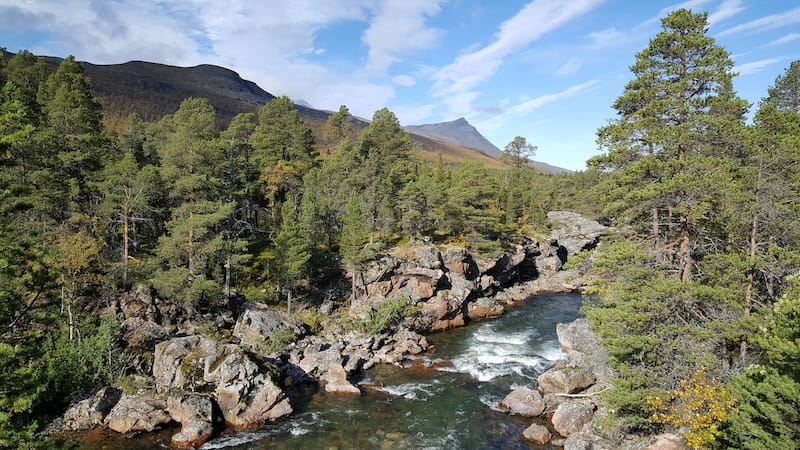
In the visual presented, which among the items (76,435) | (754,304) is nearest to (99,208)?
(76,435)

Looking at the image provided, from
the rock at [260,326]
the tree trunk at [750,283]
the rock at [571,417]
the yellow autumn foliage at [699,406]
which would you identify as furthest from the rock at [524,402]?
the rock at [260,326]

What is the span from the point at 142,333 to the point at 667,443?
37433 mm

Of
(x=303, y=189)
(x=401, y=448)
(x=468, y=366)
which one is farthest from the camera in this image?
(x=303, y=189)

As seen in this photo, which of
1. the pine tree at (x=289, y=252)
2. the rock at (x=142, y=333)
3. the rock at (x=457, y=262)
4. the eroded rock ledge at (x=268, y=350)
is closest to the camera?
the eroded rock ledge at (x=268, y=350)

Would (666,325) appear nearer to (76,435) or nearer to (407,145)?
(76,435)

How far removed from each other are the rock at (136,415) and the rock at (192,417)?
693 millimetres

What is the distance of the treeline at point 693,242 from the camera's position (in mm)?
20000

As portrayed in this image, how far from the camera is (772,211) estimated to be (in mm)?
20438

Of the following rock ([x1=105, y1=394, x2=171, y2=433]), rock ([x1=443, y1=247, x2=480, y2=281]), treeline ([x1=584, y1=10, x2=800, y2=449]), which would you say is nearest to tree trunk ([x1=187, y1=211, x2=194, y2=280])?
rock ([x1=105, y1=394, x2=171, y2=433])

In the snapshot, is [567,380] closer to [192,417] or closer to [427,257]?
[192,417]

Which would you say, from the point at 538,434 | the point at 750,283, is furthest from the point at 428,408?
the point at 750,283

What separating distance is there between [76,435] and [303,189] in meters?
38.7

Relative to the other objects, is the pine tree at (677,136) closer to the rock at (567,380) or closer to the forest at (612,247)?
the forest at (612,247)

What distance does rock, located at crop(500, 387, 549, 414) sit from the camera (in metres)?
29.6
